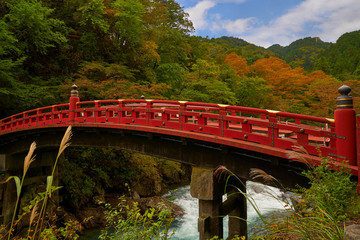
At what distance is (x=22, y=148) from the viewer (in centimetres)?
1273

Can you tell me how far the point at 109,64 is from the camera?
17.3 metres

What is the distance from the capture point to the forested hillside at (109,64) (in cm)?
1452

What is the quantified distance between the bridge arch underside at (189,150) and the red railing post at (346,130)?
0.86 metres

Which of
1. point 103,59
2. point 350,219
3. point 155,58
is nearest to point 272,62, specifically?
point 155,58

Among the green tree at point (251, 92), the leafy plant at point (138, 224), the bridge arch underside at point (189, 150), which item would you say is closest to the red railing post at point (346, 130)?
the bridge arch underside at point (189, 150)

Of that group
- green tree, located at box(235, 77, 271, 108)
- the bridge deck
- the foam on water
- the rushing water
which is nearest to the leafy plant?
the bridge deck

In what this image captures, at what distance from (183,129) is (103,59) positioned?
1663cm

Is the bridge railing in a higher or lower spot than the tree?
lower

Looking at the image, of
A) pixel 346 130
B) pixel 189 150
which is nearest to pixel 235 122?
pixel 189 150

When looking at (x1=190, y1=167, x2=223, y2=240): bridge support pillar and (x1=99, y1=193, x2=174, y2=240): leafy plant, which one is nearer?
(x1=99, y1=193, x2=174, y2=240): leafy plant

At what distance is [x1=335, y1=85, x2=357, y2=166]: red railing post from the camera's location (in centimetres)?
390

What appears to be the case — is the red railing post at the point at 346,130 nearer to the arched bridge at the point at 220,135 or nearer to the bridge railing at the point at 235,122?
the arched bridge at the point at 220,135

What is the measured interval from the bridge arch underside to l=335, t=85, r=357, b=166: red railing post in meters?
0.86

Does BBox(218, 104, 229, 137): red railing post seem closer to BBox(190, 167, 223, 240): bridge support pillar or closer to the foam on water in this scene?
BBox(190, 167, 223, 240): bridge support pillar
